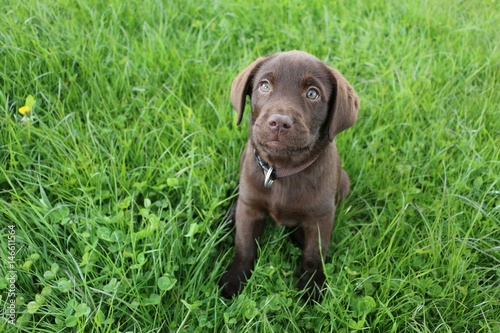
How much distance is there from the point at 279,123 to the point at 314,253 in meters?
0.91

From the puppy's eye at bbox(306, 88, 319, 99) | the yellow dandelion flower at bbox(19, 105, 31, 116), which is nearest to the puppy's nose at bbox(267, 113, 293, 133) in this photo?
the puppy's eye at bbox(306, 88, 319, 99)

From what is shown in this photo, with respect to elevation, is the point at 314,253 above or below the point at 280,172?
below

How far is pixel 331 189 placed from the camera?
2.41 meters

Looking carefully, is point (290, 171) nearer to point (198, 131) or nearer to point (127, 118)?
point (198, 131)

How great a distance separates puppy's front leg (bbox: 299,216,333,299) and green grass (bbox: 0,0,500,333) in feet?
0.30

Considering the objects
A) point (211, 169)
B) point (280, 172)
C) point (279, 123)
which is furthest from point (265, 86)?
point (211, 169)

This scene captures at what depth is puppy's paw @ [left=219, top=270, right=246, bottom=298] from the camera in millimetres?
2484

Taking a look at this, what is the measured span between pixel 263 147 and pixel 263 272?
71 centimetres

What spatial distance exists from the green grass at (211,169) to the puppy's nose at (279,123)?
0.78 meters

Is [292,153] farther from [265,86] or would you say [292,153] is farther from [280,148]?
[265,86]

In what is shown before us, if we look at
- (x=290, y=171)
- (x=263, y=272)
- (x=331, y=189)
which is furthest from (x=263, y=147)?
(x=263, y=272)

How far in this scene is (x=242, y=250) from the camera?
2553mm

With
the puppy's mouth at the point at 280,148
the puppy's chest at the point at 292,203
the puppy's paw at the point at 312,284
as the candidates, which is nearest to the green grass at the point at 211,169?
the puppy's paw at the point at 312,284

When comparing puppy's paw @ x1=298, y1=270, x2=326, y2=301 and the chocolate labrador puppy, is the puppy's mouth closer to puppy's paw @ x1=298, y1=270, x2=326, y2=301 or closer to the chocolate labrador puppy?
the chocolate labrador puppy
